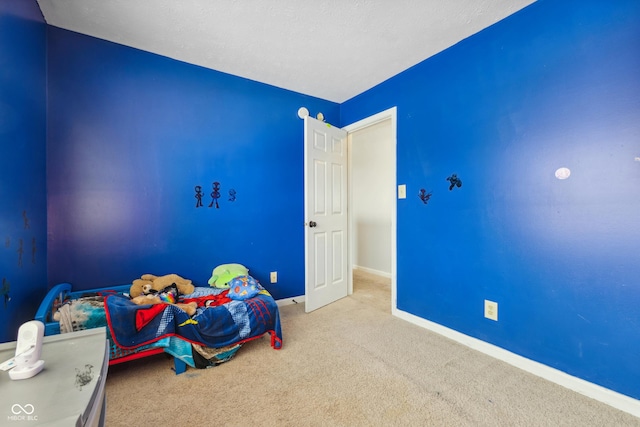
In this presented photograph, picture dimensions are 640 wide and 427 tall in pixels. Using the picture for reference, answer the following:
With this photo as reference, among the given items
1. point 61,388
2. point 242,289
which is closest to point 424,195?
point 242,289

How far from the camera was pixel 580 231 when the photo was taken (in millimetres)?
1569

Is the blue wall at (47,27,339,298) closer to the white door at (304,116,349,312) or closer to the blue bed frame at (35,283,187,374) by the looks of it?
the blue bed frame at (35,283,187,374)

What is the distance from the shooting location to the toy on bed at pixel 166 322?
1565mm

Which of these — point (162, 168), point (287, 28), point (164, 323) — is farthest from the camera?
point (162, 168)

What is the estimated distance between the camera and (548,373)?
5.52ft

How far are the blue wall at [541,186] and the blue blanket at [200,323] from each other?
142cm

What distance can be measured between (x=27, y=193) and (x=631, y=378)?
3.53 meters

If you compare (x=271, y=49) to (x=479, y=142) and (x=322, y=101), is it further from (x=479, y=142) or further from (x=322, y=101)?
(x=479, y=142)

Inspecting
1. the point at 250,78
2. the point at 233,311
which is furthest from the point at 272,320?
the point at 250,78

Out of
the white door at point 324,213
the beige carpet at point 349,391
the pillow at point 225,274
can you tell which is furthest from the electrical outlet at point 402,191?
the pillow at point 225,274

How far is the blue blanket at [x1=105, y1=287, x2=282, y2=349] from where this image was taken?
5.22 feet

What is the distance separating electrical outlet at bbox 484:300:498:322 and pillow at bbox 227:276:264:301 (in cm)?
173

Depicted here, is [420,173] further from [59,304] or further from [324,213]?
[59,304]

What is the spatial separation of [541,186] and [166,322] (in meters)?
2.52
